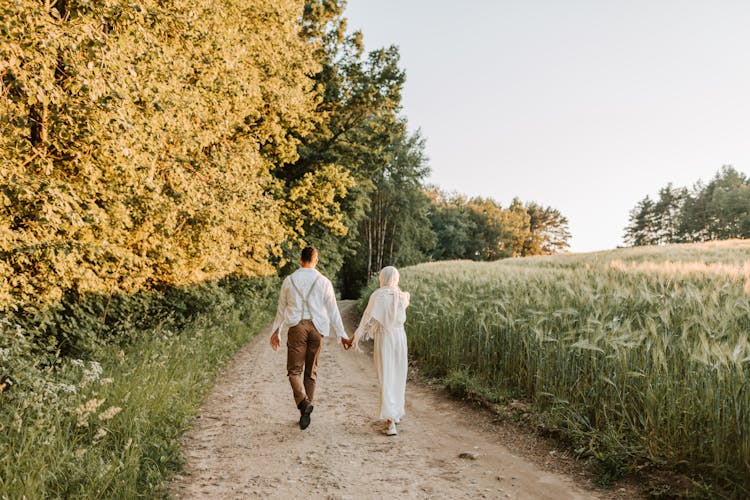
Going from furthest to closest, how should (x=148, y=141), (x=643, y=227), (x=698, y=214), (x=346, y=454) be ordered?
(x=643, y=227) → (x=698, y=214) → (x=148, y=141) → (x=346, y=454)

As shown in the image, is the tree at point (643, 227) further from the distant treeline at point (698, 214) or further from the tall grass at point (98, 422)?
the tall grass at point (98, 422)

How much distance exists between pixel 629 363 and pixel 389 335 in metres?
3.00

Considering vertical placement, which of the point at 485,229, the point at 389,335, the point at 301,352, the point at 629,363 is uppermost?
the point at 485,229

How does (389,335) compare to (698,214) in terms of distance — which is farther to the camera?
(698,214)

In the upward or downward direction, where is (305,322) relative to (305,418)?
upward

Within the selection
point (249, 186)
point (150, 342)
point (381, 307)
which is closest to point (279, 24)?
point (249, 186)

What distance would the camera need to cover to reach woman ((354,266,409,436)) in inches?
256

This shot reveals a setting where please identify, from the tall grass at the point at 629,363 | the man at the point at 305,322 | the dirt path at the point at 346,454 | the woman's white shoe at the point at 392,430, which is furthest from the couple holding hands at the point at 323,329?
the tall grass at the point at 629,363

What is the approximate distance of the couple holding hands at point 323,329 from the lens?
6.52 metres

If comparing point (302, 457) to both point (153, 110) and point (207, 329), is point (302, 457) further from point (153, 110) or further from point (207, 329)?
point (207, 329)

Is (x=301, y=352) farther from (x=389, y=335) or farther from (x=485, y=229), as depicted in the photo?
(x=485, y=229)

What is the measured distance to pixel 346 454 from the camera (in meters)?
5.50

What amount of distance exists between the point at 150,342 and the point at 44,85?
5324 millimetres

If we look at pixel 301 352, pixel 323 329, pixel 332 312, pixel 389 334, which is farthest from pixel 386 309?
pixel 301 352
